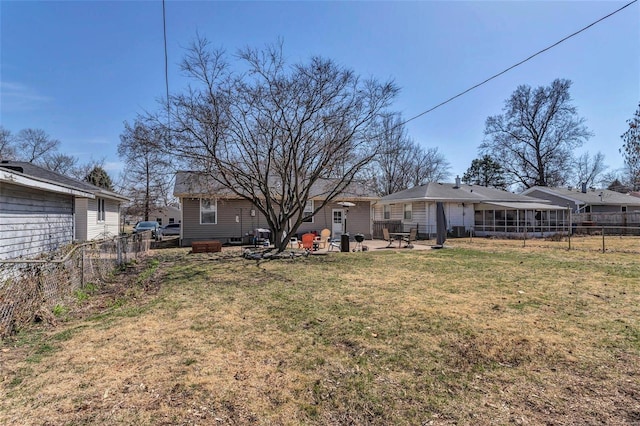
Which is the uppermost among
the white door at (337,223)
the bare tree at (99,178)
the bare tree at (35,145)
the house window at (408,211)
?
the bare tree at (35,145)

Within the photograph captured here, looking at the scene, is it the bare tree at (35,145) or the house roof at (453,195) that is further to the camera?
the bare tree at (35,145)

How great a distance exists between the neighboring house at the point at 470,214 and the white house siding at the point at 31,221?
780 inches

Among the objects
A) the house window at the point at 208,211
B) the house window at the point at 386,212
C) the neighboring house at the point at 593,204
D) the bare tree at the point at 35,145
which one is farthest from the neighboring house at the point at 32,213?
the bare tree at the point at 35,145

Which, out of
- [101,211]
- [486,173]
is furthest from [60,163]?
[486,173]

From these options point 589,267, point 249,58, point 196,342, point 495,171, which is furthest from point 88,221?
point 495,171

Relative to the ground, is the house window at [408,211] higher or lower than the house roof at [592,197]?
lower

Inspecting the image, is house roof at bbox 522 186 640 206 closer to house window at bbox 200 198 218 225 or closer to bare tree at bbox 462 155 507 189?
bare tree at bbox 462 155 507 189

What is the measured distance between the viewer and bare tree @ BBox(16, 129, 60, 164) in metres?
37.9

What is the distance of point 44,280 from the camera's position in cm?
532

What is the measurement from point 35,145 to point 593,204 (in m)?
59.9

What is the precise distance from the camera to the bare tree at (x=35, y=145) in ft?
124

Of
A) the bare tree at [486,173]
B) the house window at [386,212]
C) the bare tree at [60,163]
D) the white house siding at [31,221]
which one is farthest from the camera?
the bare tree at [486,173]

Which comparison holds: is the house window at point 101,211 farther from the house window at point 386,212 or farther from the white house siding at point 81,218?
the house window at point 386,212

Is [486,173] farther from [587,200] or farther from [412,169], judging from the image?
[587,200]
